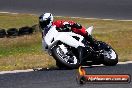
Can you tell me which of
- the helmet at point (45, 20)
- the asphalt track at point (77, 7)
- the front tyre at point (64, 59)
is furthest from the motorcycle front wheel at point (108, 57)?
the asphalt track at point (77, 7)

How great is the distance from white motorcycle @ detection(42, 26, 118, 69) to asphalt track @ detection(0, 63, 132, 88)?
15.3 inches

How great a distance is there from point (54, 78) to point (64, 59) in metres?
1.46

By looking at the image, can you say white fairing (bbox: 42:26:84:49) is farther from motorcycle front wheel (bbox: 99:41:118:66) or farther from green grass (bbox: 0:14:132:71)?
green grass (bbox: 0:14:132:71)

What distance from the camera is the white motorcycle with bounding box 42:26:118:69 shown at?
44.5ft

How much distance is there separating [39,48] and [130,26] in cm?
575

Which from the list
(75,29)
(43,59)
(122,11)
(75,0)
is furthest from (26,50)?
(75,0)

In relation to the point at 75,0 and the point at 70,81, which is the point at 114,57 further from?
the point at 75,0

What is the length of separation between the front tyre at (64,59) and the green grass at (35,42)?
3.07 ft

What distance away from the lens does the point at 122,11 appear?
27.1 metres

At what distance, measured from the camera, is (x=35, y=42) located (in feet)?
67.1

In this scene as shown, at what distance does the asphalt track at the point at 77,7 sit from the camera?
26.8 m

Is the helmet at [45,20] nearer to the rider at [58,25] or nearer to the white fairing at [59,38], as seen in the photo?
the rider at [58,25]

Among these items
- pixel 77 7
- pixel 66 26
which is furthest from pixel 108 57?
pixel 77 7

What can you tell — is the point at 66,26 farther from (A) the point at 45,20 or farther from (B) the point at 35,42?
(B) the point at 35,42
